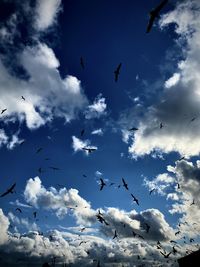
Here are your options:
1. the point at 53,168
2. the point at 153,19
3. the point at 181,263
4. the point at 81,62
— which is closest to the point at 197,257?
the point at 181,263

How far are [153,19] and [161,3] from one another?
2.88 feet

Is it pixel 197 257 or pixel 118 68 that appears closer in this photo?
pixel 118 68

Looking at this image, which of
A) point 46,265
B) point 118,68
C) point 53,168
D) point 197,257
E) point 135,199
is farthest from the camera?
point 197,257

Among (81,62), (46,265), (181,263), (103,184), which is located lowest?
(46,265)

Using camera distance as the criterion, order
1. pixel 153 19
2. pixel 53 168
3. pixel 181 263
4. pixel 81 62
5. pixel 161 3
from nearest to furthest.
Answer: pixel 161 3 → pixel 153 19 → pixel 81 62 → pixel 53 168 → pixel 181 263

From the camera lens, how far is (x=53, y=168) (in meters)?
25.0

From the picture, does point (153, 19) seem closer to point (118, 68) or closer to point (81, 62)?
point (118, 68)

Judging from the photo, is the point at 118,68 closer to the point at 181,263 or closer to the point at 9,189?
the point at 9,189

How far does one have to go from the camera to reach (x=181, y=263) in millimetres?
38812

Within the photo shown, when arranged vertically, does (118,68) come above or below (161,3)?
above

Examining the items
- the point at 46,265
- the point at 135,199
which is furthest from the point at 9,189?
the point at 135,199

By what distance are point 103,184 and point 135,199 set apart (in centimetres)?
409

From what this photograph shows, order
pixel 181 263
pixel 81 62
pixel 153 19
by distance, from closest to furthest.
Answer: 1. pixel 153 19
2. pixel 81 62
3. pixel 181 263

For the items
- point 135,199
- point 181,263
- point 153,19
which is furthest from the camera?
point 181,263
